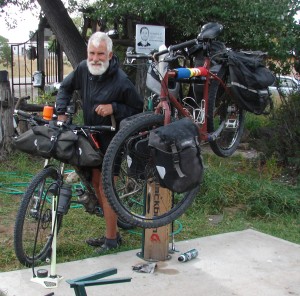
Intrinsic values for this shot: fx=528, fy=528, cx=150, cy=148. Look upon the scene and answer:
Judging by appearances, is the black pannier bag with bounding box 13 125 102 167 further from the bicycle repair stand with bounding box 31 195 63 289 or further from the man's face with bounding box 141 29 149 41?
the man's face with bounding box 141 29 149 41

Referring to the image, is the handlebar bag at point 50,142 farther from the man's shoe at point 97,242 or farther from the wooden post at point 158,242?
the man's shoe at point 97,242

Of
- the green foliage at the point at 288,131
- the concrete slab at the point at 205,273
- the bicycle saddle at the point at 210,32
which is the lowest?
the concrete slab at the point at 205,273

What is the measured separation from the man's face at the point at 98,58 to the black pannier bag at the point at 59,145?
575 millimetres

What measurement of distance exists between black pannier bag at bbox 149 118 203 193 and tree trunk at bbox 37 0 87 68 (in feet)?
Result: 22.1

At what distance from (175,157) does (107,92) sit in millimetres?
1269

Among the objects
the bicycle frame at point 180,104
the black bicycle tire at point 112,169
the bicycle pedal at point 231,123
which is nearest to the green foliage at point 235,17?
the bicycle pedal at point 231,123

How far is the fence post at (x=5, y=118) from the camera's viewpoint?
7750 mm

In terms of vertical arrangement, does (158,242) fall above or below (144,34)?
below

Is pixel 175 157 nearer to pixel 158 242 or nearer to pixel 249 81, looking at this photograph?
pixel 249 81

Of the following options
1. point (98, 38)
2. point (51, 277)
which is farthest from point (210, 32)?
point (51, 277)

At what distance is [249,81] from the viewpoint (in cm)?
407

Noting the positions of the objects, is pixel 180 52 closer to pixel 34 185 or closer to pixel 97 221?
pixel 34 185

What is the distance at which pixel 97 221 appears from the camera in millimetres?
5680

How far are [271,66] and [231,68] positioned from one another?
5.34 m
